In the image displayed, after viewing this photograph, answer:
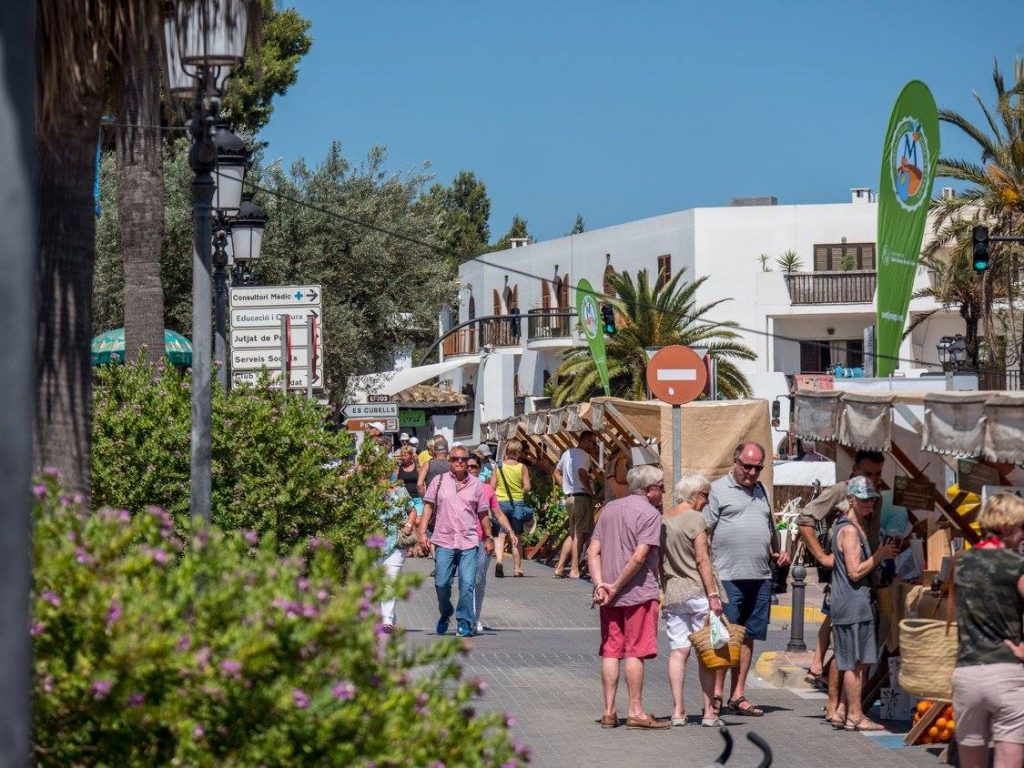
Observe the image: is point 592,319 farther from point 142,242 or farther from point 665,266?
point 665,266

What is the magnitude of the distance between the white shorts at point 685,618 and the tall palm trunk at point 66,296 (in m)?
4.80

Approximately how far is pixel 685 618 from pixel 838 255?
1640 inches

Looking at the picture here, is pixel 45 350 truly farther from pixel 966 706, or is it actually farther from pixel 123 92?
pixel 966 706

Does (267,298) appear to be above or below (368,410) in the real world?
above

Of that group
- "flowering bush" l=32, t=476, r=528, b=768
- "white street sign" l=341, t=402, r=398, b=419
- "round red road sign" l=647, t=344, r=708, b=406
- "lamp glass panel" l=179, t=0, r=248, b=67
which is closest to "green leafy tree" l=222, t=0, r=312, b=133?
"white street sign" l=341, t=402, r=398, b=419

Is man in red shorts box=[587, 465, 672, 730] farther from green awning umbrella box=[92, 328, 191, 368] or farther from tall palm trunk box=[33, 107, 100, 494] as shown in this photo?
green awning umbrella box=[92, 328, 191, 368]

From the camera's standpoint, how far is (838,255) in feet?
169

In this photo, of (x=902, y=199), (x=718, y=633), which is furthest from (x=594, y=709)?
(x=902, y=199)

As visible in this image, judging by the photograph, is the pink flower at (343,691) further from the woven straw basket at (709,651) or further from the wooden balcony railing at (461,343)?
the wooden balcony railing at (461,343)

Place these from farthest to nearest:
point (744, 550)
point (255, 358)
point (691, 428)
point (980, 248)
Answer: point (980, 248)
point (691, 428)
point (255, 358)
point (744, 550)

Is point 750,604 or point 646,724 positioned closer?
point 646,724

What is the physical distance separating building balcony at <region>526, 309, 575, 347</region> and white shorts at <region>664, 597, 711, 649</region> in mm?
46334

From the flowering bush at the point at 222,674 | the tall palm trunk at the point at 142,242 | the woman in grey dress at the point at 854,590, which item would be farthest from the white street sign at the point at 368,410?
the flowering bush at the point at 222,674

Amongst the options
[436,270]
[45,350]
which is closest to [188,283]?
[436,270]
